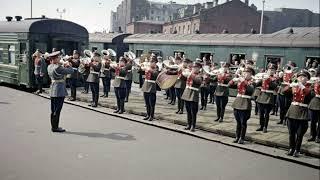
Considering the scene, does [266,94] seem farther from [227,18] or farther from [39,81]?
[227,18]

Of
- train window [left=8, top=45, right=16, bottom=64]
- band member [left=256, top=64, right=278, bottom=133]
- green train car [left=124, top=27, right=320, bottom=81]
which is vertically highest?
green train car [left=124, top=27, right=320, bottom=81]

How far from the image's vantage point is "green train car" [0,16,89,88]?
Result: 1562 centimetres

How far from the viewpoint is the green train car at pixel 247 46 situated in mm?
13430

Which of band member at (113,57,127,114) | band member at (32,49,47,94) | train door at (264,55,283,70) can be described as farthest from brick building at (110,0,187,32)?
band member at (113,57,127,114)

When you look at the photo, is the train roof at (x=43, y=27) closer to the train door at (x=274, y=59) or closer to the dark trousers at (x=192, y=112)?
the train door at (x=274, y=59)

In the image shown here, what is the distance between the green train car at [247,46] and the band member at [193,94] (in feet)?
19.3

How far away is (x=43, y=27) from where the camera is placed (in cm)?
1591

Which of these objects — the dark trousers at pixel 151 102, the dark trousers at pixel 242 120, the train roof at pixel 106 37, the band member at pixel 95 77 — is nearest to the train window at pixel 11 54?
the band member at pixel 95 77

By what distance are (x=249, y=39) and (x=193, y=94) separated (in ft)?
23.4

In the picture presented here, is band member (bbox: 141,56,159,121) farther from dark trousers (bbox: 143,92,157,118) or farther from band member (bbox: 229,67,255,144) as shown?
band member (bbox: 229,67,255,144)

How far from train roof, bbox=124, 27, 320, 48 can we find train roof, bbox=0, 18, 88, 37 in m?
4.30

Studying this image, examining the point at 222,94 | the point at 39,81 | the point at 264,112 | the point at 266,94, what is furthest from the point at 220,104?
the point at 39,81

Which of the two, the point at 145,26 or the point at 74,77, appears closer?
the point at 74,77

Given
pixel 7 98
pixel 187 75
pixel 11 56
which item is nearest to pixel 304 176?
pixel 187 75
